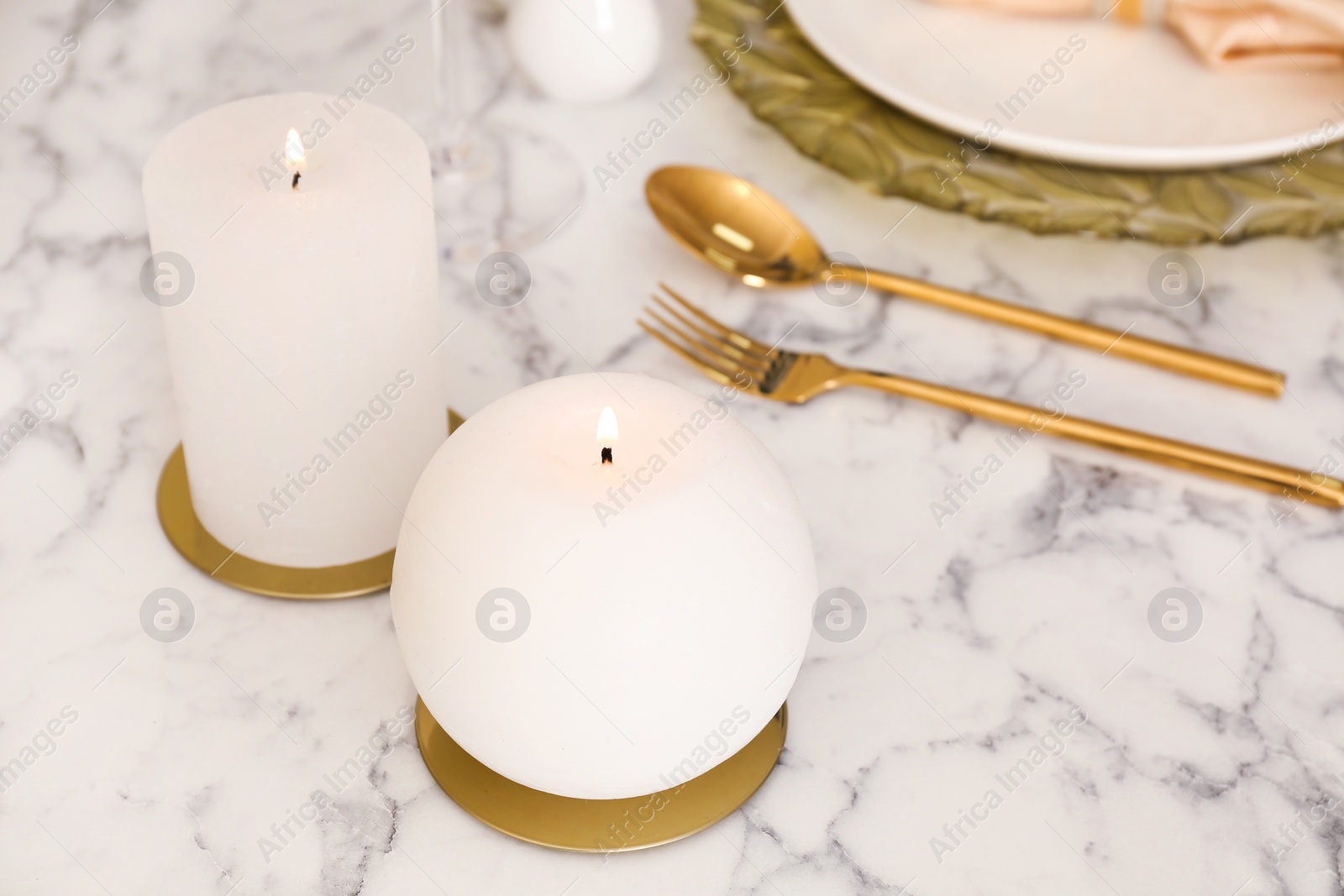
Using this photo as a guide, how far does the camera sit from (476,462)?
1.42ft

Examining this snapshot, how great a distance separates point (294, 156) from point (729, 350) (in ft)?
0.86

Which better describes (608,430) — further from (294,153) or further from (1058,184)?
(1058,184)

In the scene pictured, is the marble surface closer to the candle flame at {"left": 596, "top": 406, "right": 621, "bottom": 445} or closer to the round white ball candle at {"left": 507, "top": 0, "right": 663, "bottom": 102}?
the round white ball candle at {"left": 507, "top": 0, "right": 663, "bottom": 102}

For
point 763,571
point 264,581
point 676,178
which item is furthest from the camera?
point 676,178

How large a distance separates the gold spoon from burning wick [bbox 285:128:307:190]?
0.91ft

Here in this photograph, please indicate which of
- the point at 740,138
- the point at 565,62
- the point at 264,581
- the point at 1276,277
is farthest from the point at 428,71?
the point at 1276,277

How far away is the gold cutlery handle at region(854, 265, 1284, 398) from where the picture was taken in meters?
0.67

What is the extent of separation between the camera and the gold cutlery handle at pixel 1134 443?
614 millimetres

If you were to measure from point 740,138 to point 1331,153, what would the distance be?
37 cm

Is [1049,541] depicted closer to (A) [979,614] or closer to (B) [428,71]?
(A) [979,614]

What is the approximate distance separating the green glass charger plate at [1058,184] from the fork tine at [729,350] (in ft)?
0.56

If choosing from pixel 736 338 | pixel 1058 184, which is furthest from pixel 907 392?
pixel 1058 184

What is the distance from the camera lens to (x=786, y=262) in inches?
28.7

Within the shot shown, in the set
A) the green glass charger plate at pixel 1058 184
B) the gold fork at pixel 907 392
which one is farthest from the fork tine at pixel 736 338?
the green glass charger plate at pixel 1058 184
